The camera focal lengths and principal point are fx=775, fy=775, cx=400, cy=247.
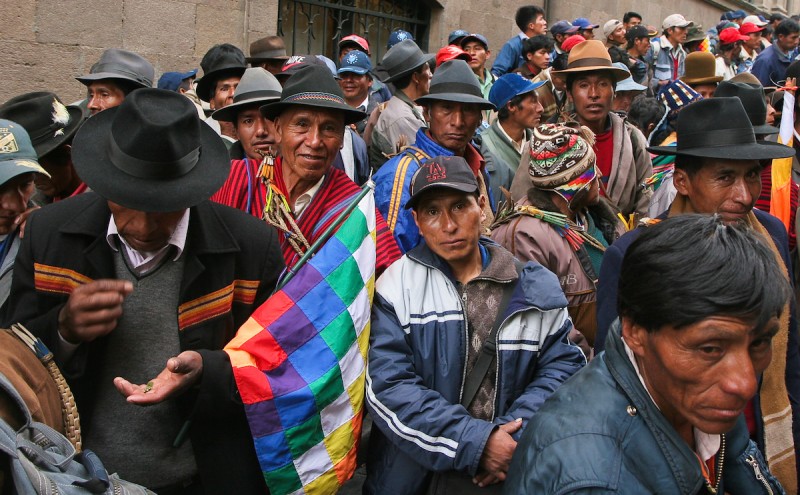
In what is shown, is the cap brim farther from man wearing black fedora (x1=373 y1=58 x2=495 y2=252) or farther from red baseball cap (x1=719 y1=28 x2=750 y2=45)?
red baseball cap (x1=719 y1=28 x2=750 y2=45)

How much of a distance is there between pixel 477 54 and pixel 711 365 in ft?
23.8

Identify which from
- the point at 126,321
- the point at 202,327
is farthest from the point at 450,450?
the point at 126,321

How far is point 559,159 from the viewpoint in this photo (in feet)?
12.3

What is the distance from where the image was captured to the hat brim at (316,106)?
335cm

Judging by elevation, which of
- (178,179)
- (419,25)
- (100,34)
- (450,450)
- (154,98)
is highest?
(419,25)

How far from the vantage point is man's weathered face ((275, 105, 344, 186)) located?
3.37 m

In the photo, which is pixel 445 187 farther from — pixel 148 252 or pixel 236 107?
pixel 236 107

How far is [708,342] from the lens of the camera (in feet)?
5.65

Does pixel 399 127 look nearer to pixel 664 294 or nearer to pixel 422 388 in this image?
pixel 422 388

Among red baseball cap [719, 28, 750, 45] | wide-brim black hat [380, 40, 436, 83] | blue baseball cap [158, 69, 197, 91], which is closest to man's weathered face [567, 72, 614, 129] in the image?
wide-brim black hat [380, 40, 436, 83]

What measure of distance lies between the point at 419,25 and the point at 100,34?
A: 533cm

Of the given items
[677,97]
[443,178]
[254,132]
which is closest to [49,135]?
[254,132]

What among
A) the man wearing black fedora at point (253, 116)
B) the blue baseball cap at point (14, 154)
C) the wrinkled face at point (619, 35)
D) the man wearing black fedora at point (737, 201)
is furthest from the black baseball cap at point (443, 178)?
the wrinkled face at point (619, 35)

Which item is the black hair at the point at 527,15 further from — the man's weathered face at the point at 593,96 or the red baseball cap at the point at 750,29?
the red baseball cap at the point at 750,29
